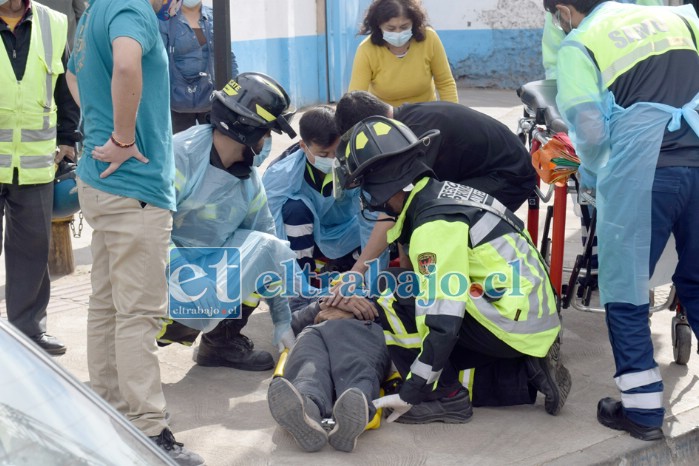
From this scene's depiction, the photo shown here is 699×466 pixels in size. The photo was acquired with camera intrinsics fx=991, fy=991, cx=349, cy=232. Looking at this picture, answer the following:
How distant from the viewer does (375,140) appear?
3.76 m

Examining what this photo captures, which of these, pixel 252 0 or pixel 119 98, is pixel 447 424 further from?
pixel 252 0

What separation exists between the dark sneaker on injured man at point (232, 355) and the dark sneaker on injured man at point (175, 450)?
938mm

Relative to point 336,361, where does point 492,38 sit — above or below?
above

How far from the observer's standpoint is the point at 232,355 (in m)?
4.49

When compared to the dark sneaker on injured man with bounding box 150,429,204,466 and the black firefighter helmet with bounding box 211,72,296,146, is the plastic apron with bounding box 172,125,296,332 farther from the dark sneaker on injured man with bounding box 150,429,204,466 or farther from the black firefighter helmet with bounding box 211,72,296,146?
the dark sneaker on injured man with bounding box 150,429,204,466

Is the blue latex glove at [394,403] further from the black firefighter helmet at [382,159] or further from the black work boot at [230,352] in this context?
the black work boot at [230,352]

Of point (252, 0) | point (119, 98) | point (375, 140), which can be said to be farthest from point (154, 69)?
point (252, 0)

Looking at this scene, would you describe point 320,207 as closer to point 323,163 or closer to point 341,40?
point 323,163

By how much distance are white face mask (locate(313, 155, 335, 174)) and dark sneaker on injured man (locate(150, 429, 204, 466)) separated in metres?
1.80

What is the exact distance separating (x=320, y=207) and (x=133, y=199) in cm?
176

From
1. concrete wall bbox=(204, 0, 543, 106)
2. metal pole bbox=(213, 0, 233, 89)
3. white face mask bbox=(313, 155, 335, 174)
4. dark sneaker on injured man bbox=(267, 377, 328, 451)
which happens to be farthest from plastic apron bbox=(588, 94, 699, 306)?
concrete wall bbox=(204, 0, 543, 106)

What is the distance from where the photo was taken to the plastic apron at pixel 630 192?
3.69 metres

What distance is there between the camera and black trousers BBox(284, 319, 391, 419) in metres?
3.81

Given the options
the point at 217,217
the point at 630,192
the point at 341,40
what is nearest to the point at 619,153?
the point at 630,192
